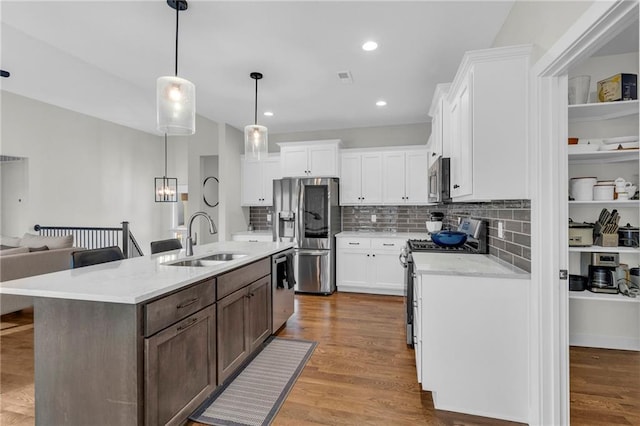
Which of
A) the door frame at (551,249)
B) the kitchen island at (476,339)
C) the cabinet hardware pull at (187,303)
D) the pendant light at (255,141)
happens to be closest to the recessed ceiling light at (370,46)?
the pendant light at (255,141)

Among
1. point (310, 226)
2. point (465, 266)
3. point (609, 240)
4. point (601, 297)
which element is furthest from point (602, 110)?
point (310, 226)

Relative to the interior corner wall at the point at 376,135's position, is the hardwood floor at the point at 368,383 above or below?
below

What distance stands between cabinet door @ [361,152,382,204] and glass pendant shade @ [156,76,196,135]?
3264 mm

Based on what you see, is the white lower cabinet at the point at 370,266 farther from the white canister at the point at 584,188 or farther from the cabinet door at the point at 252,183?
the white canister at the point at 584,188

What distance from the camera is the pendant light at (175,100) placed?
2.09 metres

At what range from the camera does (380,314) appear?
3838 millimetres

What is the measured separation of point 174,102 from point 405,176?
362 centimetres

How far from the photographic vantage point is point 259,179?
5.64m

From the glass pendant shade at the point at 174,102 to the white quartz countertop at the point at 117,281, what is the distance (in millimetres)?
995

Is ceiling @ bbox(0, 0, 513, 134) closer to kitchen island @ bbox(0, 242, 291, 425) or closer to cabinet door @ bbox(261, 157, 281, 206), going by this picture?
cabinet door @ bbox(261, 157, 281, 206)

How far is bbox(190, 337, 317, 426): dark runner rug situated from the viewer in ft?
6.42

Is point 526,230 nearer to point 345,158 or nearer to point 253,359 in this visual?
point 253,359

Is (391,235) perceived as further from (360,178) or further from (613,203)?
(613,203)

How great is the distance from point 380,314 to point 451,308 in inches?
75.8
